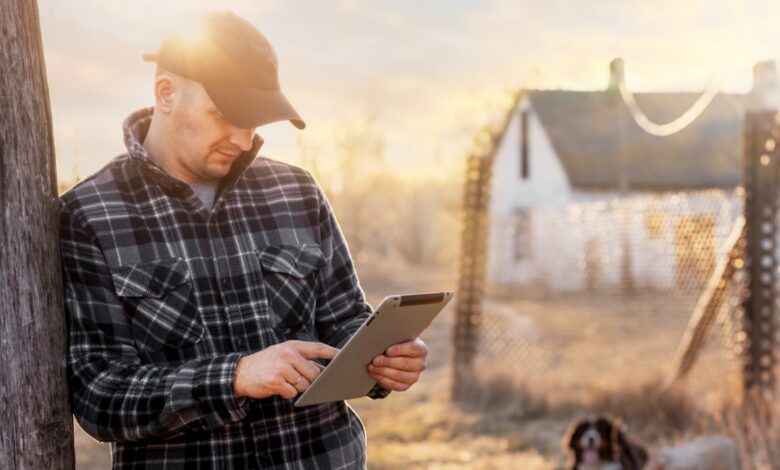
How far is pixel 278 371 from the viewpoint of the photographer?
7.35 feet

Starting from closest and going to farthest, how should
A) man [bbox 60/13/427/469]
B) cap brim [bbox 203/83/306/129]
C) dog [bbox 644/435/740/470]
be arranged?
man [bbox 60/13/427/469], cap brim [bbox 203/83/306/129], dog [bbox 644/435/740/470]

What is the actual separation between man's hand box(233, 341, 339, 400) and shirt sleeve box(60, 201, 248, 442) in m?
0.04

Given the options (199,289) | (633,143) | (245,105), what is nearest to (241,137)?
(245,105)

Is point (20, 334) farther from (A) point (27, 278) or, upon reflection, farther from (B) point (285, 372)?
(B) point (285, 372)

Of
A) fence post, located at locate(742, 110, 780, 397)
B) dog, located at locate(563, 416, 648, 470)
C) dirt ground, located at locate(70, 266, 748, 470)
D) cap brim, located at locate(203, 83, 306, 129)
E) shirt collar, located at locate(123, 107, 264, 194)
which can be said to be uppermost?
cap brim, located at locate(203, 83, 306, 129)

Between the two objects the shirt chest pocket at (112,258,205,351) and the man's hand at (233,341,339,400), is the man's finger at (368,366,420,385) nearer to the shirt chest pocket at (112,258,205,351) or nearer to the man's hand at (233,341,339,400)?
the man's hand at (233,341,339,400)

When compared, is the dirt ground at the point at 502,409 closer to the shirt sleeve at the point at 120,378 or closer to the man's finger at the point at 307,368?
the shirt sleeve at the point at 120,378

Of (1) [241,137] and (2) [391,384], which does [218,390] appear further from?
(1) [241,137]

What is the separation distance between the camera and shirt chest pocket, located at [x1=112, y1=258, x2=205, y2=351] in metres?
2.44

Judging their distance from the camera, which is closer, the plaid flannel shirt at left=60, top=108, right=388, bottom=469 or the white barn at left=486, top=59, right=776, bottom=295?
the plaid flannel shirt at left=60, top=108, right=388, bottom=469

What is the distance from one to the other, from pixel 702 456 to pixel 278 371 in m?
4.14

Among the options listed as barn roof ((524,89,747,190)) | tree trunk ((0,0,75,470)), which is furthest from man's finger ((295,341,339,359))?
barn roof ((524,89,747,190))

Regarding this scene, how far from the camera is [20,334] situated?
8.30ft

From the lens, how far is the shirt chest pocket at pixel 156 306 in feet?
8.00
